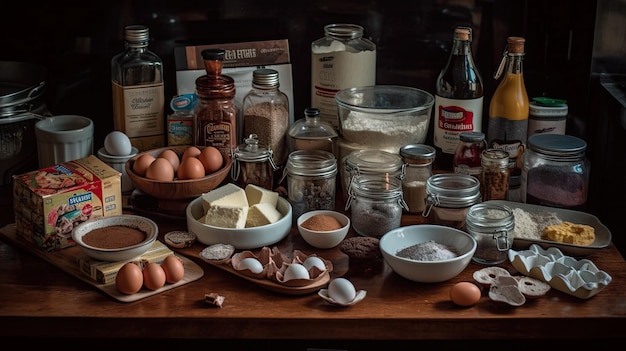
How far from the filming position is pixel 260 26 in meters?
1.94

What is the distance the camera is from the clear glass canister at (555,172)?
1.63m

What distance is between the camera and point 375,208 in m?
1.62

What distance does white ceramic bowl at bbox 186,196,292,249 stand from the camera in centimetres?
156

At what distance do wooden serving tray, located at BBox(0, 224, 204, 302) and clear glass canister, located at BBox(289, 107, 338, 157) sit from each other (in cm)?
39

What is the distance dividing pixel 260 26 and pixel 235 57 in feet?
0.30

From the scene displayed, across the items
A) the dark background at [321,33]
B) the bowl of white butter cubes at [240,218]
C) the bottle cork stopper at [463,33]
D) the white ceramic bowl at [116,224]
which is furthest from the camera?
the dark background at [321,33]

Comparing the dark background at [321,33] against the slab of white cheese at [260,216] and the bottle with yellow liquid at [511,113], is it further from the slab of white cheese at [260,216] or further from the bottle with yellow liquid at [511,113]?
the slab of white cheese at [260,216]

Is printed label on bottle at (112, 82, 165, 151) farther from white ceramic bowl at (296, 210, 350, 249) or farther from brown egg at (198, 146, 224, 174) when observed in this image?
white ceramic bowl at (296, 210, 350, 249)

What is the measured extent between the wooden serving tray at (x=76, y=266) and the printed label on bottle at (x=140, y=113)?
35 cm

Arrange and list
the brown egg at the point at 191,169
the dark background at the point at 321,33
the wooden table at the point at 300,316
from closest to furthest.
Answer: the wooden table at the point at 300,316 → the brown egg at the point at 191,169 → the dark background at the point at 321,33

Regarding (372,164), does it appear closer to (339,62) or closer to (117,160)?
(339,62)

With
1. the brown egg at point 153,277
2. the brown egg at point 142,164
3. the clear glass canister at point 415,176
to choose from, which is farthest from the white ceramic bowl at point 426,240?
the brown egg at point 142,164

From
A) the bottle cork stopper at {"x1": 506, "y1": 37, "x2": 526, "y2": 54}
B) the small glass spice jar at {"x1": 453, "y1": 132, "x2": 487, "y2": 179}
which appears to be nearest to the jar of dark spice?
the small glass spice jar at {"x1": 453, "y1": 132, "x2": 487, "y2": 179}

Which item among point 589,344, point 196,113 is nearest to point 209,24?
point 196,113
